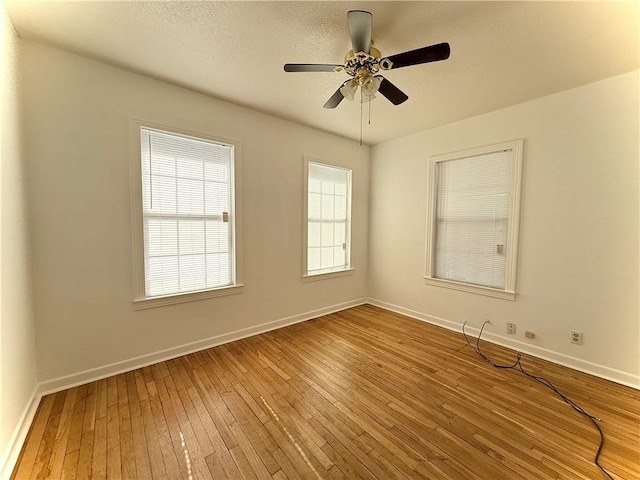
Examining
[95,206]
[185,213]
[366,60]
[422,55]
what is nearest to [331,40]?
[366,60]

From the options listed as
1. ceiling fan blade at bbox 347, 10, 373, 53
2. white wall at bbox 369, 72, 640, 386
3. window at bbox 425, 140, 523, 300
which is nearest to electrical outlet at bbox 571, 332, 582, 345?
white wall at bbox 369, 72, 640, 386

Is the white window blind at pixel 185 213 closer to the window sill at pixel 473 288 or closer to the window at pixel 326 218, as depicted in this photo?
the window at pixel 326 218

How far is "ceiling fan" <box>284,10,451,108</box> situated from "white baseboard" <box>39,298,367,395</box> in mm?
2664

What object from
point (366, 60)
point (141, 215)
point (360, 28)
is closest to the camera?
point (360, 28)

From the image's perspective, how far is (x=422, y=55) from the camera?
1556 mm

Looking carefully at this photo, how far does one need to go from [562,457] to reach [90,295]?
3.51 m

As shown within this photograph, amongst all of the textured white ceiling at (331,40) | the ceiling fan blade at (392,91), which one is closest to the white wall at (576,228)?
the textured white ceiling at (331,40)

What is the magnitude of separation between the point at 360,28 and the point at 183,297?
267 centimetres

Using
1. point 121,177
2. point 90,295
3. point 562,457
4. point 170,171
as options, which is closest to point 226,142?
point 170,171

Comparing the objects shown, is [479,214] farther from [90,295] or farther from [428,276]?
[90,295]

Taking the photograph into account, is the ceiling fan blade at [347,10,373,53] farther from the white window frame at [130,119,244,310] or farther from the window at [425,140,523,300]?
the window at [425,140,523,300]

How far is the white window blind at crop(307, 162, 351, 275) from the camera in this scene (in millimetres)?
3717

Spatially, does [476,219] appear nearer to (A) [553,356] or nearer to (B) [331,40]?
(A) [553,356]

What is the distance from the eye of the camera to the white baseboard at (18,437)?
135cm
